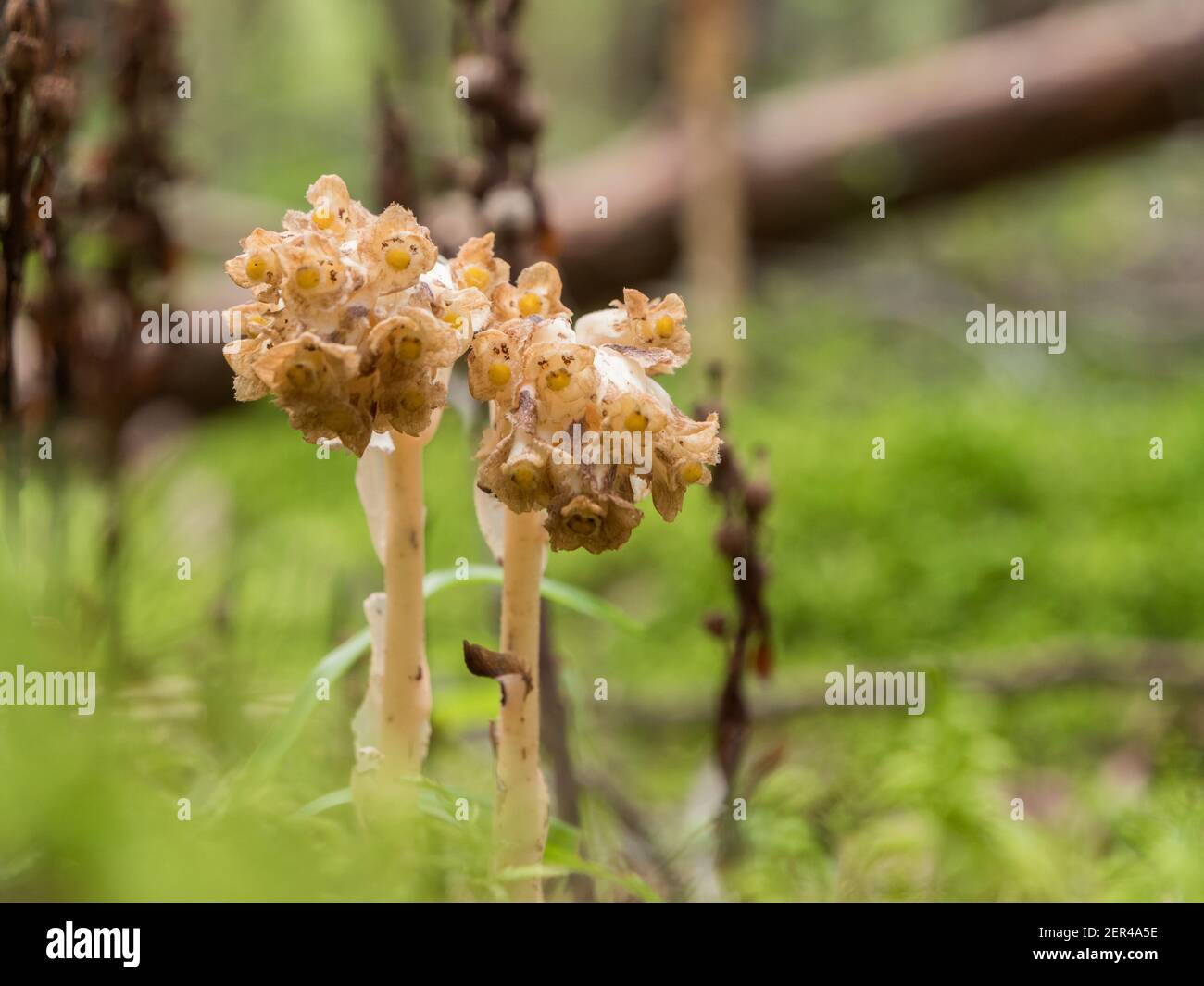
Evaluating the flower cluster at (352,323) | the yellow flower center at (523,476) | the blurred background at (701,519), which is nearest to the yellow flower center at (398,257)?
the flower cluster at (352,323)

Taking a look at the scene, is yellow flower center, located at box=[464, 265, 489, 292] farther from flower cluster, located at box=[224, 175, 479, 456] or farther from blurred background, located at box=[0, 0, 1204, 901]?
blurred background, located at box=[0, 0, 1204, 901]

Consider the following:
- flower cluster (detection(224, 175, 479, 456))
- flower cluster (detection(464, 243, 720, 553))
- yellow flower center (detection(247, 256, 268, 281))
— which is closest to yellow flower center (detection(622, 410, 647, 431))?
flower cluster (detection(464, 243, 720, 553))

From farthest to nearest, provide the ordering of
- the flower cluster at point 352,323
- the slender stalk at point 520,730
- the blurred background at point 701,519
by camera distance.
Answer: the blurred background at point 701,519 → the slender stalk at point 520,730 → the flower cluster at point 352,323

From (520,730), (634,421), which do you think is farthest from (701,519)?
(634,421)

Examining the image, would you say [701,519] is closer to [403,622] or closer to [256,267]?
[403,622]

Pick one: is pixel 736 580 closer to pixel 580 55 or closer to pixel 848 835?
pixel 848 835

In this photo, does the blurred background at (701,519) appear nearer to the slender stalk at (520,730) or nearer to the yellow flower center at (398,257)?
the slender stalk at (520,730)
